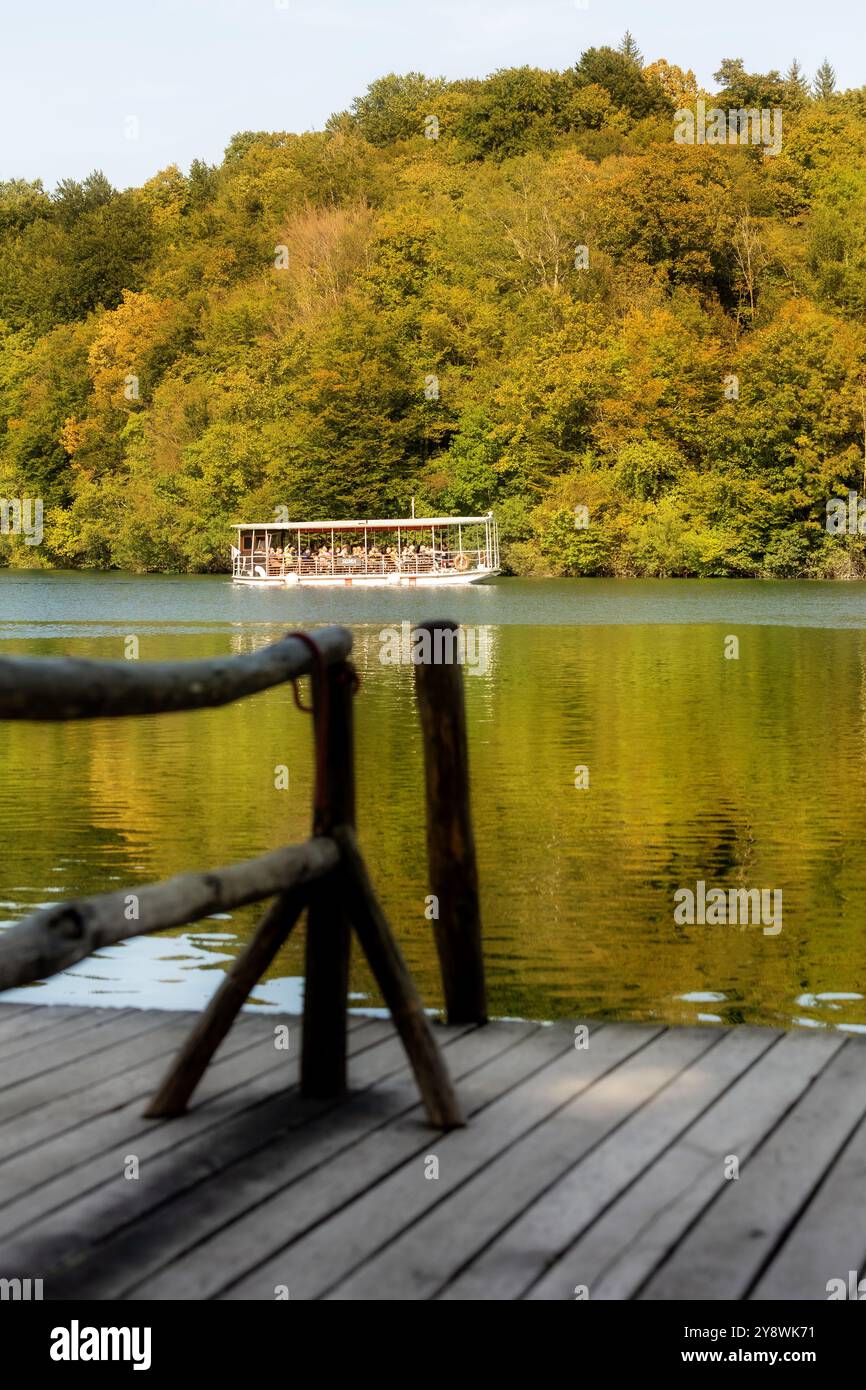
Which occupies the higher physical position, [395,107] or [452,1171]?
[395,107]

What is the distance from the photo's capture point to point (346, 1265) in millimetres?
3824

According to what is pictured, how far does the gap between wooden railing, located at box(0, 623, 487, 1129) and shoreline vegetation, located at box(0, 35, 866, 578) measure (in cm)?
6166

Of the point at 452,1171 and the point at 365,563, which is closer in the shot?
the point at 452,1171

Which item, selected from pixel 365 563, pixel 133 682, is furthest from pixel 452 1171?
pixel 365 563

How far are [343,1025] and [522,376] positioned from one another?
7063cm

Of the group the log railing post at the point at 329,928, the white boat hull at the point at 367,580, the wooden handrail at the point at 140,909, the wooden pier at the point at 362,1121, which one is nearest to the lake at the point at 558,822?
the wooden pier at the point at 362,1121

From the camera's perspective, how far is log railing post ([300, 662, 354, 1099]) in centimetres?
484

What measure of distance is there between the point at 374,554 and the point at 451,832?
213 ft

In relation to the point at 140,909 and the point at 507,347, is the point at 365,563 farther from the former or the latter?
the point at 140,909

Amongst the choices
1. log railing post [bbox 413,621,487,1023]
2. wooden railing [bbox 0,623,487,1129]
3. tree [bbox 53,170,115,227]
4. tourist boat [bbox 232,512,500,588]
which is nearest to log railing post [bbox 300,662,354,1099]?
wooden railing [bbox 0,623,487,1129]

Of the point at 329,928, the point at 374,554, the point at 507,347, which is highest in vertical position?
the point at 507,347

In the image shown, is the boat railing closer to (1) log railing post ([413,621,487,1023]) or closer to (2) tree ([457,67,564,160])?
(2) tree ([457,67,564,160])

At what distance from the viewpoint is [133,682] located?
3.81 meters
